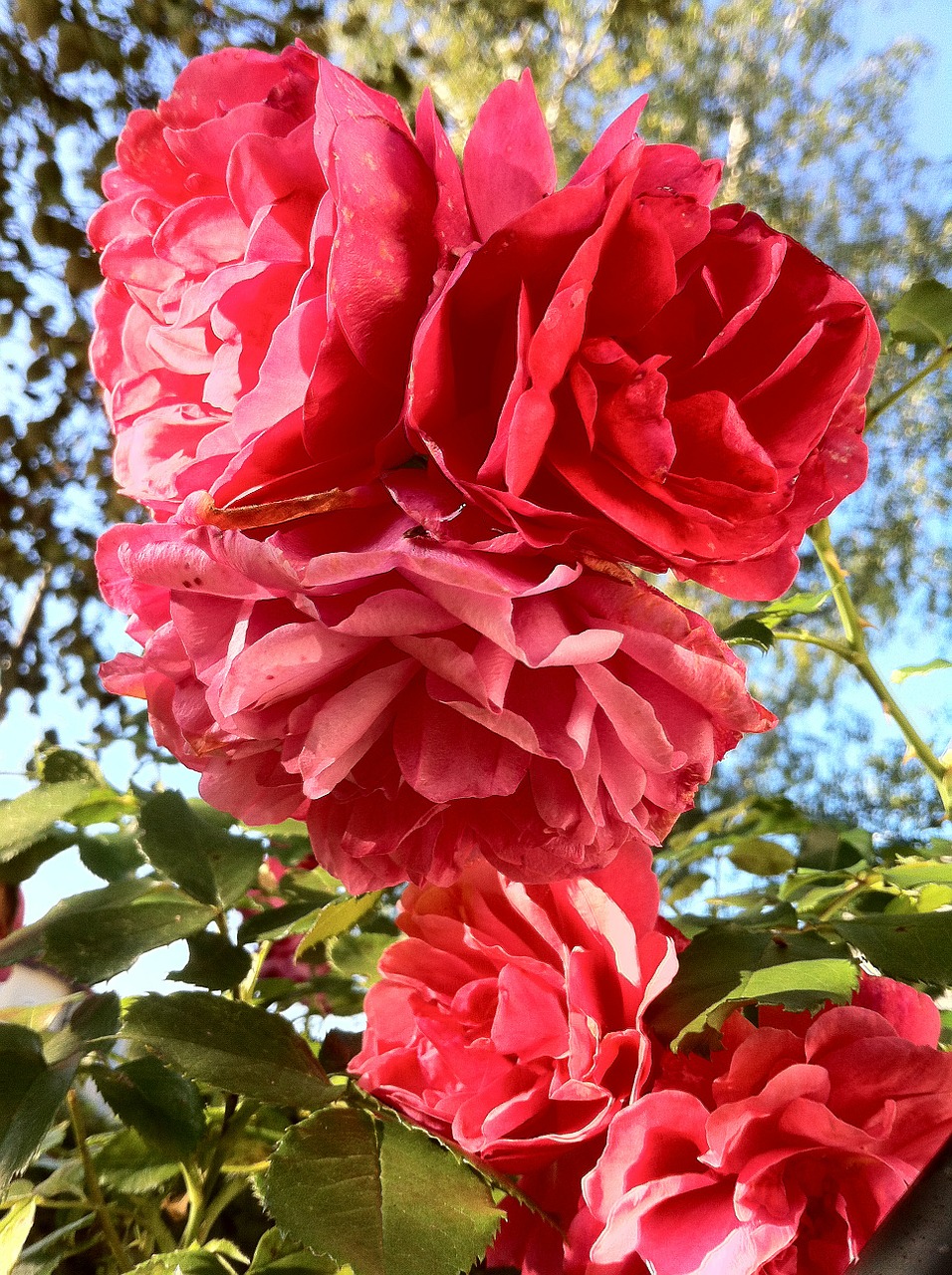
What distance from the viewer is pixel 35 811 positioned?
16.1 inches

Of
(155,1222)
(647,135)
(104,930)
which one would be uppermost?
(647,135)

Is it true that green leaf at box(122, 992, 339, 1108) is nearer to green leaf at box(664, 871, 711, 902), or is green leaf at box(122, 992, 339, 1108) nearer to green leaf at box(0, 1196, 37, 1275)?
green leaf at box(0, 1196, 37, 1275)

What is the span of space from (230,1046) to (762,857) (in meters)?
0.32

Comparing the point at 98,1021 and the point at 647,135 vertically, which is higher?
the point at 647,135

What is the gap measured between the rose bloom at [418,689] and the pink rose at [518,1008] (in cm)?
5

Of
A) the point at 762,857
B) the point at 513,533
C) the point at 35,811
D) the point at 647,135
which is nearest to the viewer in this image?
the point at 513,533

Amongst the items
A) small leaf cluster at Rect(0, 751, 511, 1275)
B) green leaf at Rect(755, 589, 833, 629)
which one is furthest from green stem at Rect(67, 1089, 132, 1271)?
green leaf at Rect(755, 589, 833, 629)

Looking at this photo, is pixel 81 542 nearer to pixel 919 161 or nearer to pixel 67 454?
pixel 67 454

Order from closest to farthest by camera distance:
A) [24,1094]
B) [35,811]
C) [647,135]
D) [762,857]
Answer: [24,1094] → [35,811] → [762,857] → [647,135]

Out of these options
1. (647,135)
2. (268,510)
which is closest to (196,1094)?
(268,510)

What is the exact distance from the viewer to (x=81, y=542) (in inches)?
59.6

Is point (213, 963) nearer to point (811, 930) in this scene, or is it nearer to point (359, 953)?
point (359, 953)

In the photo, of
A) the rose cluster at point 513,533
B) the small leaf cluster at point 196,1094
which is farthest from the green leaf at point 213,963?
the rose cluster at point 513,533

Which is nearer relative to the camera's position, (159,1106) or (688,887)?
(159,1106)
